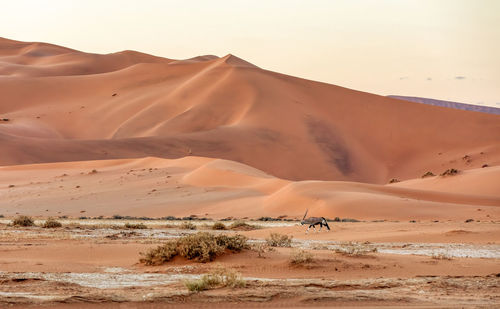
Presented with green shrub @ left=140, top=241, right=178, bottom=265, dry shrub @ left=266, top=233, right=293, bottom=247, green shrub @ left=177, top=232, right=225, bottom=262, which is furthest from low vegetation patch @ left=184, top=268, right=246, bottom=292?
dry shrub @ left=266, top=233, right=293, bottom=247

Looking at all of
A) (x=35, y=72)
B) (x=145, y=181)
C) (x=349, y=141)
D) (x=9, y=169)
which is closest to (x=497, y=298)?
(x=145, y=181)

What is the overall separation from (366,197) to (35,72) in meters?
97.7

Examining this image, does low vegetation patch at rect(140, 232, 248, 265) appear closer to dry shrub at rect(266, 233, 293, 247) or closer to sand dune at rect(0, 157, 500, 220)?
dry shrub at rect(266, 233, 293, 247)

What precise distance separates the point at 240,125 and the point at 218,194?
122 feet

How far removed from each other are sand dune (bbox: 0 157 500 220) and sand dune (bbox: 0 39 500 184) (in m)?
14.8

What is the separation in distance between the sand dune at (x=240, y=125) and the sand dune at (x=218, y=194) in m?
14.8

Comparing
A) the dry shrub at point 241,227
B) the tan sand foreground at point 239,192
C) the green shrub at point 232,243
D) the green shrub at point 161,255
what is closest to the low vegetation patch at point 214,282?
the tan sand foreground at point 239,192

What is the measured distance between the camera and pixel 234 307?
30.5 ft

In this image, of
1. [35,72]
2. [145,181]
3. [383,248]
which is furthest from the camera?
[35,72]

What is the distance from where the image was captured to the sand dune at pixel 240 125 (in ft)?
219

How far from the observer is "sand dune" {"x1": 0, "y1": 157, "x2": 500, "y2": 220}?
32062 mm

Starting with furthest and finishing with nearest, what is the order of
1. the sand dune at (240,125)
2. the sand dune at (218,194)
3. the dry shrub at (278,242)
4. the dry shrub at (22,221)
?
the sand dune at (240,125), the sand dune at (218,194), the dry shrub at (22,221), the dry shrub at (278,242)

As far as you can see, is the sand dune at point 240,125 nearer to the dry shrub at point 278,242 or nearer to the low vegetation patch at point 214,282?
the dry shrub at point 278,242

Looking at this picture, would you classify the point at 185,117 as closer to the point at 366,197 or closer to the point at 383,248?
the point at 366,197
